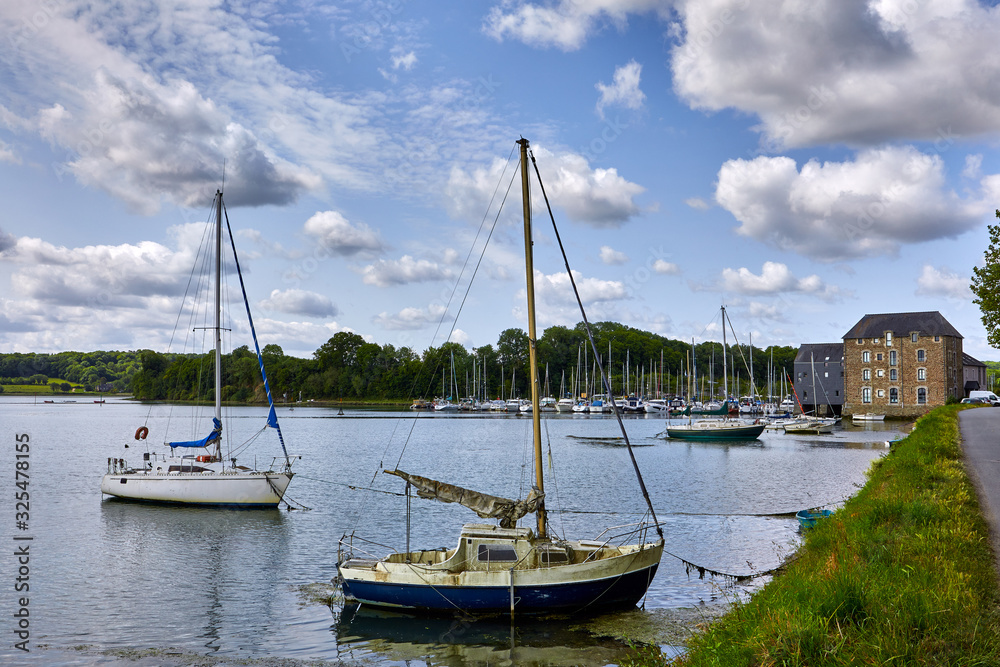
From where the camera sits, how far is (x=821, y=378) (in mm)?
123938

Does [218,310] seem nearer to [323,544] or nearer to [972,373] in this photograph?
[323,544]

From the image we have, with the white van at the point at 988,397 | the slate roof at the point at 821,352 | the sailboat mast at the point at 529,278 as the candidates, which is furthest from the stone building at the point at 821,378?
the sailboat mast at the point at 529,278

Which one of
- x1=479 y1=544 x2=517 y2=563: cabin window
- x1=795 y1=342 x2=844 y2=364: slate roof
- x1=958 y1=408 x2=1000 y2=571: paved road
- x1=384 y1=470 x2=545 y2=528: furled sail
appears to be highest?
x1=795 y1=342 x2=844 y2=364: slate roof

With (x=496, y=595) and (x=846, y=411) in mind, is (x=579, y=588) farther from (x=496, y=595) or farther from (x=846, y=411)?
(x=846, y=411)

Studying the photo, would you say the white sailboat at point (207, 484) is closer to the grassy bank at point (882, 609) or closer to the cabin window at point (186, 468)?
the cabin window at point (186, 468)

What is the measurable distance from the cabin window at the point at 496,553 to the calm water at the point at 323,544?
1617mm

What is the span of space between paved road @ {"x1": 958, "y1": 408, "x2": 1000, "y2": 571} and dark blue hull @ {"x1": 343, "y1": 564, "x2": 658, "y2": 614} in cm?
774

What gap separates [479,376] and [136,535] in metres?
156

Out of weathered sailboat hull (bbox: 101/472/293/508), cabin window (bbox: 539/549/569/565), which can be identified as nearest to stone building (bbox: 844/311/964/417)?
weathered sailboat hull (bbox: 101/472/293/508)

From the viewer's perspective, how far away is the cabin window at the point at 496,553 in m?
18.1

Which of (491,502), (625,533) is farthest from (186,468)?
(625,533)

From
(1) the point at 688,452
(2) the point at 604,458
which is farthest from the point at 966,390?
(2) the point at 604,458

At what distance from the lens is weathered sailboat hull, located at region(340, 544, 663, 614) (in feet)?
57.8

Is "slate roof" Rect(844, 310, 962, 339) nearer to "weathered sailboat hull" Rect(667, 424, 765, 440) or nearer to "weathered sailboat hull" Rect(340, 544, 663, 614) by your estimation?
"weathered sailboat hull" Rect(667, 424, 765, 440)
